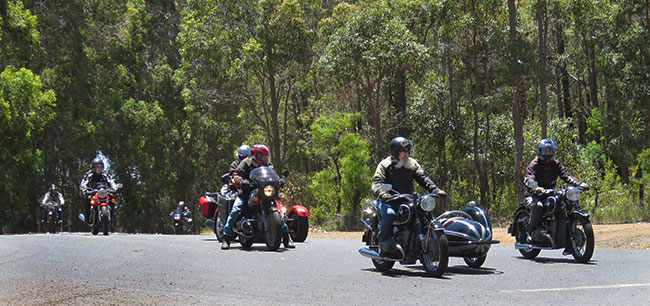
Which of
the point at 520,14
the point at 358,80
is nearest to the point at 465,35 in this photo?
the point at 520,14

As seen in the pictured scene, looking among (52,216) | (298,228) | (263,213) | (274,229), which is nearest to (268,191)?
(263,213)

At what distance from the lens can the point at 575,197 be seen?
13500 millimetres

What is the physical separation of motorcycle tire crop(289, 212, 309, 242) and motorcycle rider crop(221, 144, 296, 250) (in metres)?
1.65

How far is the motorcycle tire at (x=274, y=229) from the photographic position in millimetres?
15742

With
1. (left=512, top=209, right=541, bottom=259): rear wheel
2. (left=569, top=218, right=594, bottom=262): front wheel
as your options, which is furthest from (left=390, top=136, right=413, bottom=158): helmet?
(left=512, top=209, right=541, bottom=259): rear wheel

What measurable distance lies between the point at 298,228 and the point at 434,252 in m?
8.10

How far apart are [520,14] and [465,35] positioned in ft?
9.18

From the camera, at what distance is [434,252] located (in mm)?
10891

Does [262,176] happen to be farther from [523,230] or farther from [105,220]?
[105,220]

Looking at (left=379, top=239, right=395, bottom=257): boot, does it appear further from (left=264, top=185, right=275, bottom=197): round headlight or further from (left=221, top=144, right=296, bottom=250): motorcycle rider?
(left=221, top=144, right=296, bottom=250): motorcycle rider

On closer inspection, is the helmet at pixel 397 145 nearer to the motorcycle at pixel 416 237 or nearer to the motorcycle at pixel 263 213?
the motorcycle at pixel 416 237

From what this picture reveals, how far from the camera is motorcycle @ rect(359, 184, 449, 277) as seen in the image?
10.8m

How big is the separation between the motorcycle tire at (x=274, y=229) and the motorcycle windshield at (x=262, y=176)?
0.60 m

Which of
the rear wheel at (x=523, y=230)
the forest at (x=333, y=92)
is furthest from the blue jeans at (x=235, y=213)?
the forest at (x=333, y=92)
